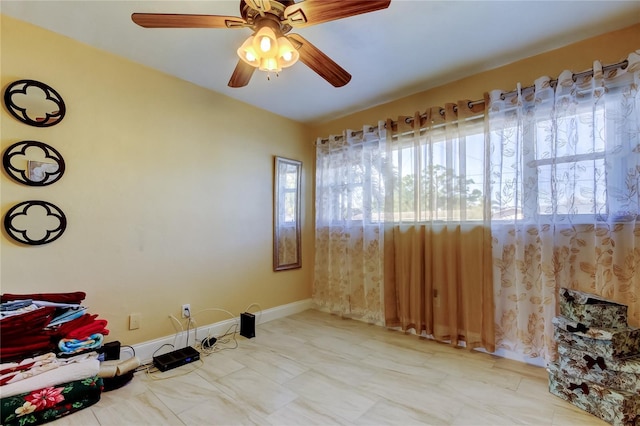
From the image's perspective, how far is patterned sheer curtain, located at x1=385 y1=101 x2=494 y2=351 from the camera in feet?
7.88

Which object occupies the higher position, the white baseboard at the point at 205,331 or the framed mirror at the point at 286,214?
the framed mirror at the point at 286,214

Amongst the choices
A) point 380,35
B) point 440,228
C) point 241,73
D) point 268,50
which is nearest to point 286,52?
point 268,50

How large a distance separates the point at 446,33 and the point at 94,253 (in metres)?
2.99

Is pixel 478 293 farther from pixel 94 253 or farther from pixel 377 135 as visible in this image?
pixel 94 253

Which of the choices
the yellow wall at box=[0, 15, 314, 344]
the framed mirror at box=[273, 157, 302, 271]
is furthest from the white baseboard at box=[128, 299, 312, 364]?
the framed mirror at box=[273, 157, 302, 271]

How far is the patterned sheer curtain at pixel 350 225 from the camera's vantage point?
3.07 m

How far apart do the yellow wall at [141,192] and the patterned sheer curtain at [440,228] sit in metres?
1.45

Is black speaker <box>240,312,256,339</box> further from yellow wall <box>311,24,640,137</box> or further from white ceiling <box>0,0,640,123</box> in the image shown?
yellow wall <box>311,24,640,137</box>

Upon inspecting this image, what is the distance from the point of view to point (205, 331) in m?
2.69

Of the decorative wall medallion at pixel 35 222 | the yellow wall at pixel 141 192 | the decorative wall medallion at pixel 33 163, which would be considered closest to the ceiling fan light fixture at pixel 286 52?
the yellow wall at pixel 141 192

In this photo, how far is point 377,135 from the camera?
309 cm

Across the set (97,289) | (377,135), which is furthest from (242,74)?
(97,289)

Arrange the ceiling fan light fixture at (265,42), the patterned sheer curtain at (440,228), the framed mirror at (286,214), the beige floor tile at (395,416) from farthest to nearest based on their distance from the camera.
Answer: the framed mirror at (286,214) → the patterned sheer curtain at (440,228) → the beige floor tile at (395,416) → the ceiling fan light fixture at (265,42)

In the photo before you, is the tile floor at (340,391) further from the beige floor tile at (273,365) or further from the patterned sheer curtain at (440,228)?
the patterned sheer curtain at (440,228)
